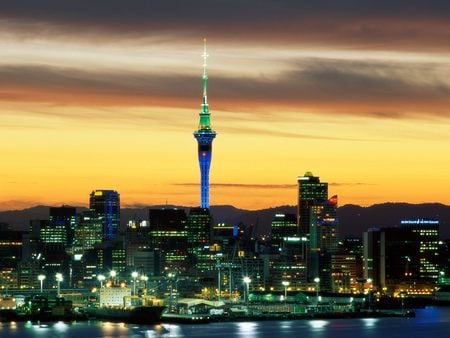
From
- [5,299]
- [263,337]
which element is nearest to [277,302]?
[5,299]

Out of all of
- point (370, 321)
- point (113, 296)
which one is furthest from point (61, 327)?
point (370, 321)

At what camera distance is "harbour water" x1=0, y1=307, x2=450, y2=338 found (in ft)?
395

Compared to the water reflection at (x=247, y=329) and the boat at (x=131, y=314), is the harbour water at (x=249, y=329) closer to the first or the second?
the water reflection at (x=247, y=329)

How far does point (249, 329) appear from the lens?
129 metres

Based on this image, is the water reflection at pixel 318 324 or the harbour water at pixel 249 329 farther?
the water reflection at pixel 318 324

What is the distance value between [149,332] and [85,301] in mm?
50939

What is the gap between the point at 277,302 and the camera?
181 metres

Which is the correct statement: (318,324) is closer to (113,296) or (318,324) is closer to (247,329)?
(247,329)

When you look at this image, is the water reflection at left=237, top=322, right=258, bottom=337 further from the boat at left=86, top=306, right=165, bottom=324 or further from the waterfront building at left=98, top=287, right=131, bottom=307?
the waterfront building at left=98, top=287, right=131, bottom=307

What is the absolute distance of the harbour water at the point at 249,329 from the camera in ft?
395

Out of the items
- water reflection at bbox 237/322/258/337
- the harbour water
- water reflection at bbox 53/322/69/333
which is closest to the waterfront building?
the harbour water

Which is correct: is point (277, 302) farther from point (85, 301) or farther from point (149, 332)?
point (149, 332)

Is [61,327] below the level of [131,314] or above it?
below

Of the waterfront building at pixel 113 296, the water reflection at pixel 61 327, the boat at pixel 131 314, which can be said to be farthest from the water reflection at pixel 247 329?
the waterfront building at pixel 113 296
